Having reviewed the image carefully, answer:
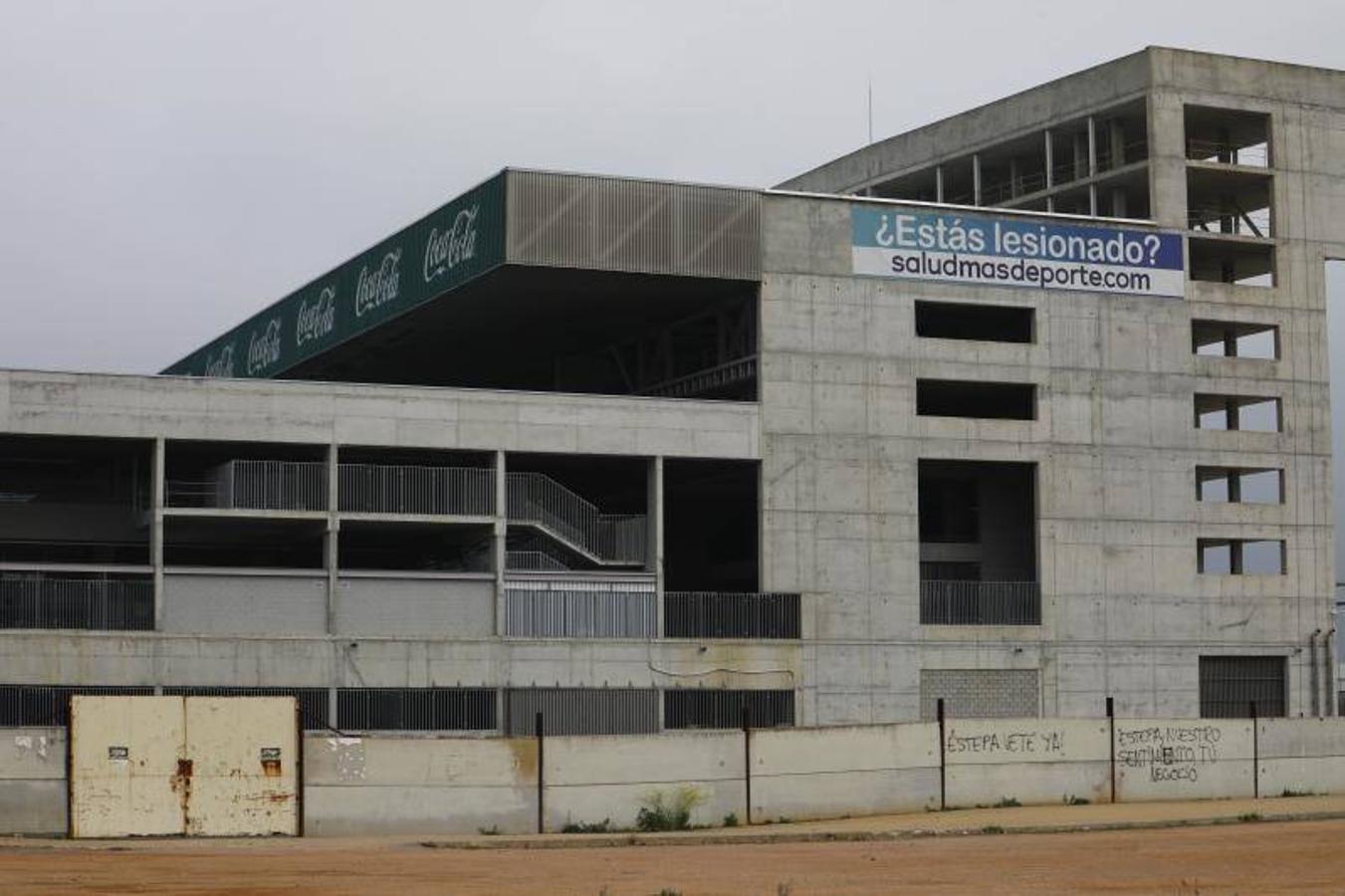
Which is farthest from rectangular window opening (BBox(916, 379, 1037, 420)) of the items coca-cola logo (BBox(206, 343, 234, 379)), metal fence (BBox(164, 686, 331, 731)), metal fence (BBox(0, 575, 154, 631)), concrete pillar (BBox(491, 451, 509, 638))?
coca-cola logo (BBox(206, 343, 234, 379))

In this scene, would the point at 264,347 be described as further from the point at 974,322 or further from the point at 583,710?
the point at 583,710

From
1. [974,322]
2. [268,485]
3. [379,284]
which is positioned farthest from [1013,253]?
[268,485]

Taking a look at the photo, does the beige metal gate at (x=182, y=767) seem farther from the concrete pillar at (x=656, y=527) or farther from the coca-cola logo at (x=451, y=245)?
the coca-cola logo at (x=451, y=245)

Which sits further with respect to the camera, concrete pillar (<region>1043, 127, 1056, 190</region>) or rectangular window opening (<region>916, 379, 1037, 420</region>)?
concrete pillar (<region>1043, 127, 1056, 190</region>)

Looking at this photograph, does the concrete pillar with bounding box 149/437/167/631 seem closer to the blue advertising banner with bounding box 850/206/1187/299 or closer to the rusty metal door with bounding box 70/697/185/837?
the rusty metal door with bounding box 70/697/185/837

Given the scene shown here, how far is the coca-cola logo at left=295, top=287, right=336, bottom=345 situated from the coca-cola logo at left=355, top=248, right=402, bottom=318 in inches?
129

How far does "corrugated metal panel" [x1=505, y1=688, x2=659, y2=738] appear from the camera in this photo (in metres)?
57.0

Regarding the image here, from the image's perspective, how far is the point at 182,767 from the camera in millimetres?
37250

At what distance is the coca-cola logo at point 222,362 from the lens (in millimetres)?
91000

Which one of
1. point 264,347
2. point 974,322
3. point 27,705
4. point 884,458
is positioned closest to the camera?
point 27,705

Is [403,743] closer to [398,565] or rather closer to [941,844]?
[941,844]

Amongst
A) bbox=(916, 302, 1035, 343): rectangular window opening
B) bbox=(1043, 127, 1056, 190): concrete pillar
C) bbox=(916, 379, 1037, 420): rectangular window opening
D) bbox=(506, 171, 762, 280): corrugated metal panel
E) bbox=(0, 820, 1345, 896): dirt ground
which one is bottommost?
bbox=(0, 820, 1345, 896): dirt ground

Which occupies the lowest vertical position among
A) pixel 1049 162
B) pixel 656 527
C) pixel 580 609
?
pixel 580 609

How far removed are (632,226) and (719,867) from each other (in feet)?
99.1
